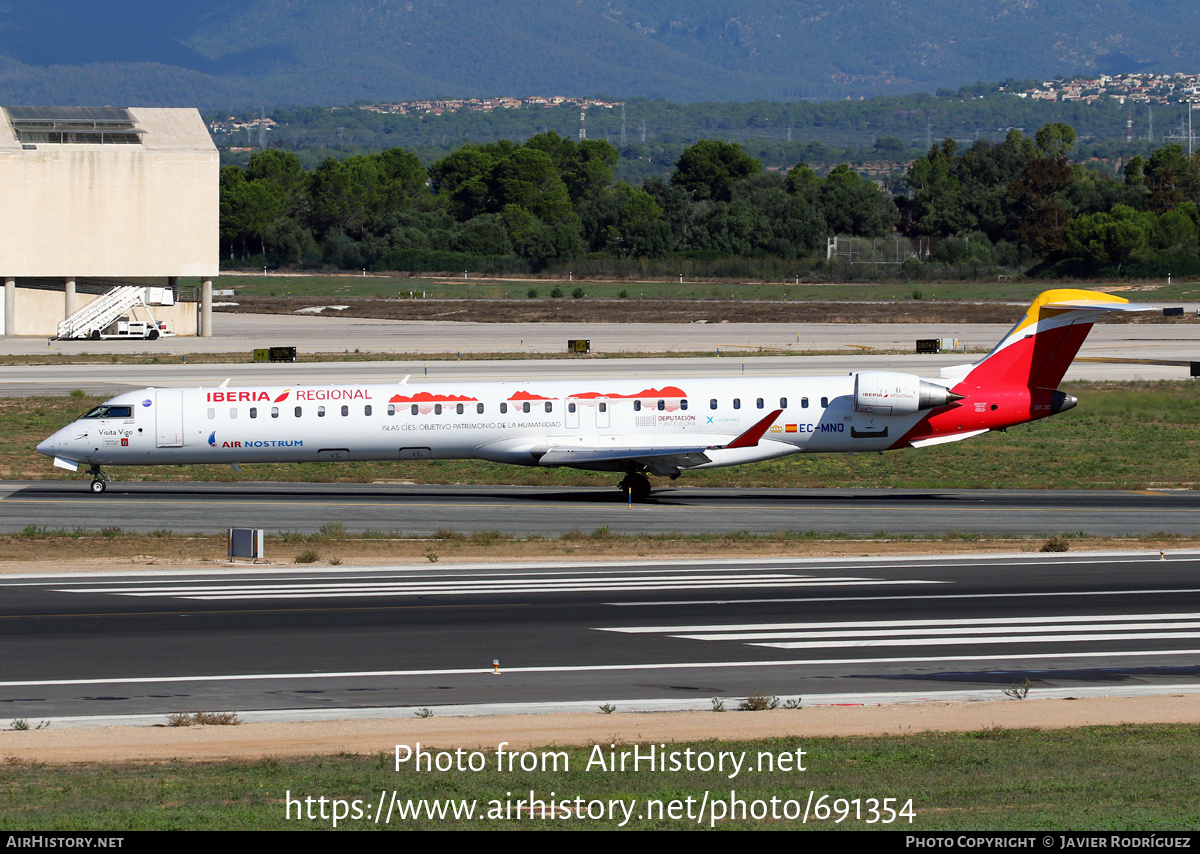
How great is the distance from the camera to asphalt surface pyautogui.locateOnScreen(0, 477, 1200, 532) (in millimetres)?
32594

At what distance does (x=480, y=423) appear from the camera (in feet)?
119

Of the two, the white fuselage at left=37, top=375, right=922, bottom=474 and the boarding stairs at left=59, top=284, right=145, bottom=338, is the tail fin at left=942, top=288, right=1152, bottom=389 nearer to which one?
the white fuselage at left=37, top=375, right=922, bottom=474

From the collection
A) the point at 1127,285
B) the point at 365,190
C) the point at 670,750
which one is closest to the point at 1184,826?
the point at 670,750

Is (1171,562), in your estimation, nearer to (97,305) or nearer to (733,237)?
(97,305)

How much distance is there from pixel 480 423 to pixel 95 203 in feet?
185

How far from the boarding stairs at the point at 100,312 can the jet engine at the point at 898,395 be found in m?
63.9

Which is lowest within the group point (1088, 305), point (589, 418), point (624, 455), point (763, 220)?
point (624, 455)

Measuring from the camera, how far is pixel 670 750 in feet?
46.2

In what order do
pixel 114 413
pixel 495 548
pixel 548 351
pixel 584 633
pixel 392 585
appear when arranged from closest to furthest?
1. pixel 584 633
2. pixel 392 585
3. pixel 495 548
4. pixel 114 413
5. pixel 548 351

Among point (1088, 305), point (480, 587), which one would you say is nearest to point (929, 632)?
point (480, 587)

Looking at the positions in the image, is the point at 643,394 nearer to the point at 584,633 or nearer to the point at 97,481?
the point at 97,481

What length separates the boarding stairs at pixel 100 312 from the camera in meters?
85.8

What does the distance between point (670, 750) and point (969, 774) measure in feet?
9.94

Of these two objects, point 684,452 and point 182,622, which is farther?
point 684,452
